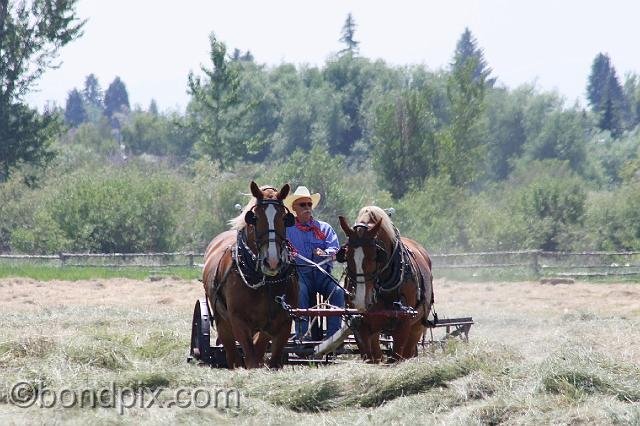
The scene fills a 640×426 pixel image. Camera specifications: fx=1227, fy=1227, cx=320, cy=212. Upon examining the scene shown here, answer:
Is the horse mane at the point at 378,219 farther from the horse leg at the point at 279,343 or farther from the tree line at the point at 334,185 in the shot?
the tree line at the point at 334,185

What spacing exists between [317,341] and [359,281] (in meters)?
1.32

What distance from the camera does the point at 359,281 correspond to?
10289mm

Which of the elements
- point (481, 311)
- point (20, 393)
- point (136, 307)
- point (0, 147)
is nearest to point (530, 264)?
point (481, 311)

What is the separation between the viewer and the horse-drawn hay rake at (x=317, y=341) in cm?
1038

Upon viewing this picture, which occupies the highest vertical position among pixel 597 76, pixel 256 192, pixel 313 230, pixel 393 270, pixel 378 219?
pixel 597 76

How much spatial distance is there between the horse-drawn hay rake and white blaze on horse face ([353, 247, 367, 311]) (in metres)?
0.07

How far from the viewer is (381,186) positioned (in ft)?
172

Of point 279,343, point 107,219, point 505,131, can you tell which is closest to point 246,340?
point 279,343

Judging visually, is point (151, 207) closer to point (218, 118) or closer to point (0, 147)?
point (0, 147)

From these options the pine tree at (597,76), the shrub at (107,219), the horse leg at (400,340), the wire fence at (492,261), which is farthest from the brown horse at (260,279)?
the pine tree at (597,76)

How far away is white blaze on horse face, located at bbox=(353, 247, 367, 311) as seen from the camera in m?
10.3

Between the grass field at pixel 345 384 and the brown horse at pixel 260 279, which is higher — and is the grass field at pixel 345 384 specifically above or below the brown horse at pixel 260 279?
below

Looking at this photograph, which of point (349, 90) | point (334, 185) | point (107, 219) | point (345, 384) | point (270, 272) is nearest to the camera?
point (345, 384)

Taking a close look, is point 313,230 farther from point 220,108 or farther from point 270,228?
point 220,108
